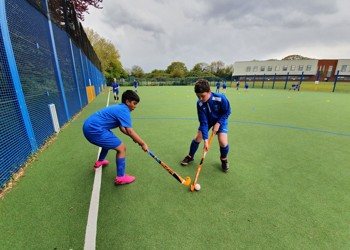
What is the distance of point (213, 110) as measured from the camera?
336 centimetres

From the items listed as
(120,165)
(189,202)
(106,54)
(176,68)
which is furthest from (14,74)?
(176,68)

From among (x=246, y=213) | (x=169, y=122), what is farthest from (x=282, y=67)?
(x=246, y=213)

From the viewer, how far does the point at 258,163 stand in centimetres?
384

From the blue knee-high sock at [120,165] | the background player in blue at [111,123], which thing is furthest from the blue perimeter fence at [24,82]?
the blue knee-high sock at [120,165]

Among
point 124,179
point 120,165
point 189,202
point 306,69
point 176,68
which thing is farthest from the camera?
point 176,68

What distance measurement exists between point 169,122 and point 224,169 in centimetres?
410

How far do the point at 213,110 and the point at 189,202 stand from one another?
65.9 inches

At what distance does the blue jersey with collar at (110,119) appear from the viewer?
2641mm

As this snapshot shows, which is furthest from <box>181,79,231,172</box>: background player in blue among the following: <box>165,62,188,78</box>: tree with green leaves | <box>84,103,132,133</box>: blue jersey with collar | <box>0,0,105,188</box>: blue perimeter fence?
<box>165,62,188,78</box>: tree with green leaves

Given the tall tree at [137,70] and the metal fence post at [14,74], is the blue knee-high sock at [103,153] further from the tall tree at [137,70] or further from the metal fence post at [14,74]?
the tall tree at [137,70]

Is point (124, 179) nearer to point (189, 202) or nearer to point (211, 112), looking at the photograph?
point (189, 202)

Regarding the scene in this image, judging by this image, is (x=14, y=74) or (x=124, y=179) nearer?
(x=124, y=179)

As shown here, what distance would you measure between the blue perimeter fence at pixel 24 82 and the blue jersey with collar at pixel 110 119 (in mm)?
1763

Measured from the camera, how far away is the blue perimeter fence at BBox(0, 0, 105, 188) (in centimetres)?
327
